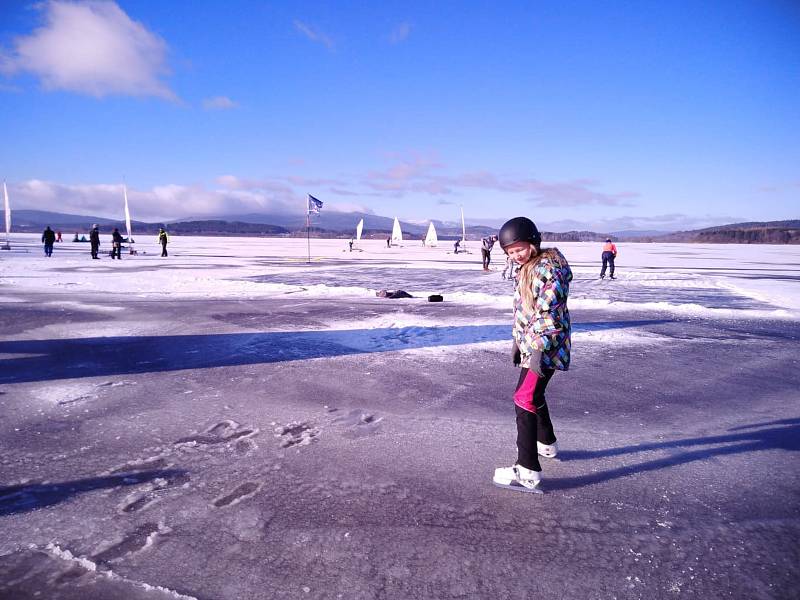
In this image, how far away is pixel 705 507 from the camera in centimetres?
308

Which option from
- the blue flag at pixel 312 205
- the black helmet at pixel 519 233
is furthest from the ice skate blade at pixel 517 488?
the blue flag at pixel 312 205

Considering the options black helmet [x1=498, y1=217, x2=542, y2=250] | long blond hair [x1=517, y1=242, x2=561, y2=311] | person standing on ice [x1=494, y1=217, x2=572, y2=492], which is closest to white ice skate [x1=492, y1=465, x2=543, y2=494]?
person standing on ice [x1=494, y1=217, x2=572, y2=492]

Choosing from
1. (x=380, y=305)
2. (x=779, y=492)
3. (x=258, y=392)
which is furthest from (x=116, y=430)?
(x=380, y=305)

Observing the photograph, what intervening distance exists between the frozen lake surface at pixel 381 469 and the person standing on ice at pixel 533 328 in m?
0.27

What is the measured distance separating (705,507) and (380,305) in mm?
8961

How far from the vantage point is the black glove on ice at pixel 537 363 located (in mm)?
3031

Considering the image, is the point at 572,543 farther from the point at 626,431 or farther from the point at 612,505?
the point at 626,431

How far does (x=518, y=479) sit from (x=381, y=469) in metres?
0.96

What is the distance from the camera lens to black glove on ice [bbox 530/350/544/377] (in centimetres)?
303

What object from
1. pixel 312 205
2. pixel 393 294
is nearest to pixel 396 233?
pixel 312 205

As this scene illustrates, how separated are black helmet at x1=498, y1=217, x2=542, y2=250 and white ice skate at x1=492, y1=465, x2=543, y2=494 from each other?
4.89ft

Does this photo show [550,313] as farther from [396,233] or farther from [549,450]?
[396,233]

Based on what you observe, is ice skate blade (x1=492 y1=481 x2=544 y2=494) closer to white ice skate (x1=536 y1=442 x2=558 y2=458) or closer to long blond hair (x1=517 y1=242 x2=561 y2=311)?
white ice skate (x1=536 y1=442 x2=558 y2=458)

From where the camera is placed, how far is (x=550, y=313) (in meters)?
3.04
